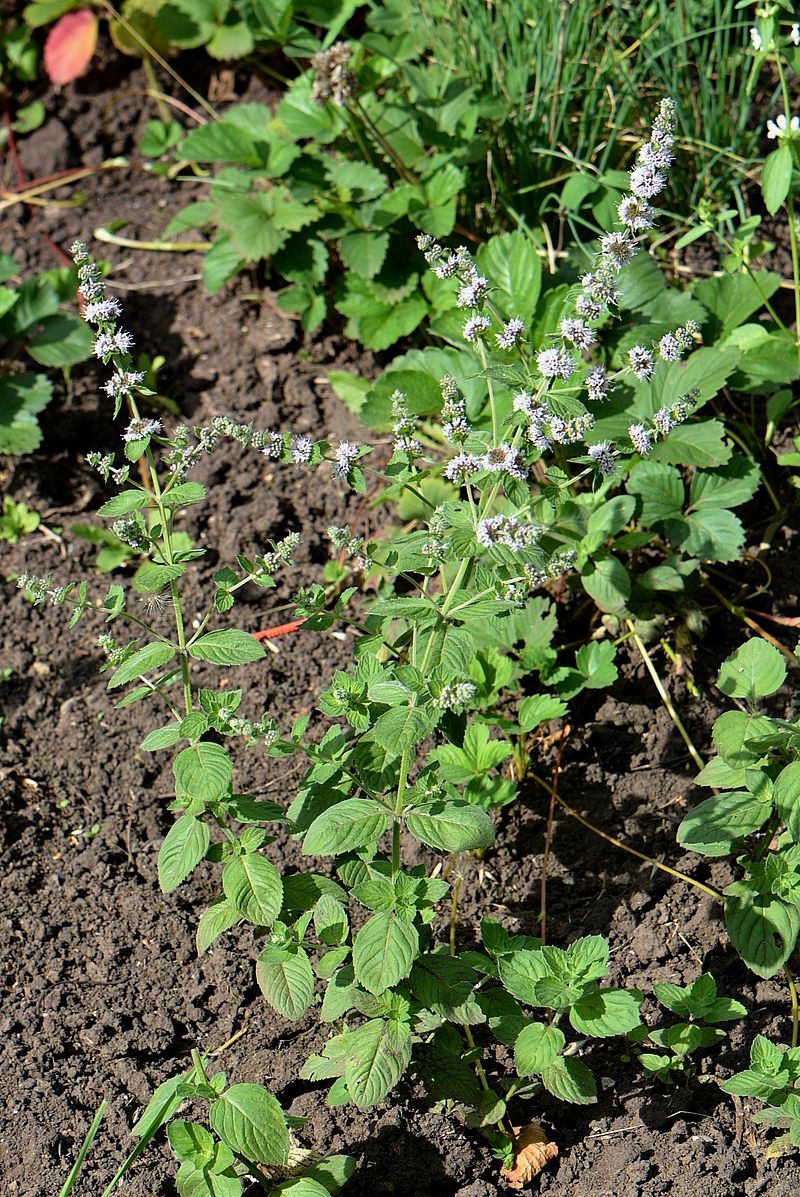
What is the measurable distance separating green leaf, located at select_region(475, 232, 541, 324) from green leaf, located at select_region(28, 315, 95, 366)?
43.4 inches

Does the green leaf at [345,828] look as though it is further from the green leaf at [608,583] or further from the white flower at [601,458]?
the green leaf at [608,583]

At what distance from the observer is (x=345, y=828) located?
1.65m

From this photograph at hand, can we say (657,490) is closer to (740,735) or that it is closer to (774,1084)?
(740,735)

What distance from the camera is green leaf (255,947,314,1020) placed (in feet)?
5.73

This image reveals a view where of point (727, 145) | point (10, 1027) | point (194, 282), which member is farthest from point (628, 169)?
point (10, 1027)

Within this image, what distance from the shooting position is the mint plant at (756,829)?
1.78 metres

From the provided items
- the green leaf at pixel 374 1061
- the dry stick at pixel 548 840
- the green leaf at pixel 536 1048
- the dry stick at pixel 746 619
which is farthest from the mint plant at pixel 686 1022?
the dry stick at pixel 746 619

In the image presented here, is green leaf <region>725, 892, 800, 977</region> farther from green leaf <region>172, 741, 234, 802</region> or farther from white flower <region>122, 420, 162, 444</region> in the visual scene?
white flower <region>122, 420, 162, 444</region>

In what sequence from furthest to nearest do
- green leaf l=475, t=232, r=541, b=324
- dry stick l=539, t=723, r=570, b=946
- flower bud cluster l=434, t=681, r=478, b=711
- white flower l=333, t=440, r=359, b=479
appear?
green leaf l=475, t=232, r=541, b=324 → dry stick l=539, t=723, r=570, b=946 → white flower l=333, t=440, r=359, b=479 → flower bud cluster l=434, t=681, r=478, b=711

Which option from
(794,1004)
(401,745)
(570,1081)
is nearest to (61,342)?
(401,745)

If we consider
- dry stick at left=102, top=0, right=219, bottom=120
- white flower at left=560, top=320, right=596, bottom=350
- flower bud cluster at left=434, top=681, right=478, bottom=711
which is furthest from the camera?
dry stick at left=102, top=0, right=219, bottom=120

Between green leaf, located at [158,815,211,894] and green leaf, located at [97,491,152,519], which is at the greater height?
green leaf, located at [97,491,152,519]

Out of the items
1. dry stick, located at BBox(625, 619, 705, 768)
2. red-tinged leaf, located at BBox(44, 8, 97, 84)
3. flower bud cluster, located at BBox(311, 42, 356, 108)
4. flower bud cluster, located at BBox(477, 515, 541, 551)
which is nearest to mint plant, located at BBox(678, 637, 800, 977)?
dry stick, located at BBox(625, 619, 705, 768)

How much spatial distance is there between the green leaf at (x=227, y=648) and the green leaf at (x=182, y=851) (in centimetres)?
24
